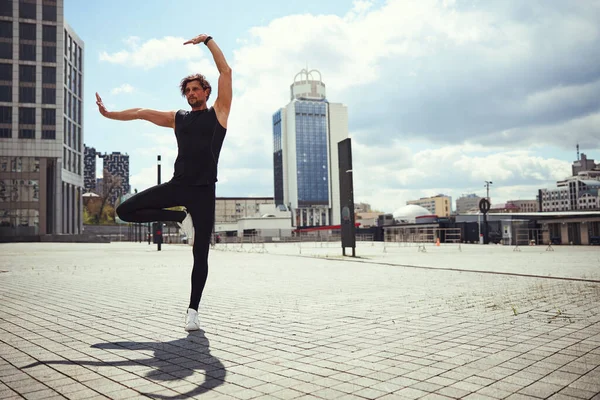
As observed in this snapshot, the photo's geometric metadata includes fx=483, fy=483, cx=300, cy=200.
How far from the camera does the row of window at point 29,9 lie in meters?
62.6

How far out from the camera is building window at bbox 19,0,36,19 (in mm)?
63441

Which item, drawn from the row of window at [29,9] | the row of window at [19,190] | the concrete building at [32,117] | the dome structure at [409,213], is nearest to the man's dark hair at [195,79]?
the concrete building at [32,117]

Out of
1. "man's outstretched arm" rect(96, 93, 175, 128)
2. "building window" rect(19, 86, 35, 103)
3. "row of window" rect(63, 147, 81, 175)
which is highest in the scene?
"building window" rect(19, 86, 35, 103)

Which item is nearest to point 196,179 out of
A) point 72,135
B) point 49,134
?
point 49,134

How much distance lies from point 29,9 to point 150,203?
241 feet

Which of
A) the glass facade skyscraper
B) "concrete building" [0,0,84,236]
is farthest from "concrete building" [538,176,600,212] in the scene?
"concrete building" [0,0,84,236]

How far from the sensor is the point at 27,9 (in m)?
63.9

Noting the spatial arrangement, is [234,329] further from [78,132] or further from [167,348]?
[78,132]

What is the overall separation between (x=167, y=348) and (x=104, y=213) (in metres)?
113

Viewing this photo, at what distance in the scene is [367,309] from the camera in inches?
224

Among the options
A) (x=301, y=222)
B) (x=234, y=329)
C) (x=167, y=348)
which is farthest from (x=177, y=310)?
(x=301, y=222)

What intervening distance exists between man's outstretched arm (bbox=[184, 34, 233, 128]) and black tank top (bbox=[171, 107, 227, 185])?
7 cm

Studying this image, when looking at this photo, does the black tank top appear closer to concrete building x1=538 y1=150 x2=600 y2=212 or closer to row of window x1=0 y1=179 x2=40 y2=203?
row of window x1=0 y1=179 x2=40 y2=203

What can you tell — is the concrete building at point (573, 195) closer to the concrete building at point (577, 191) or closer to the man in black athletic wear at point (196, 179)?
the concrete building at point (577, 191)
